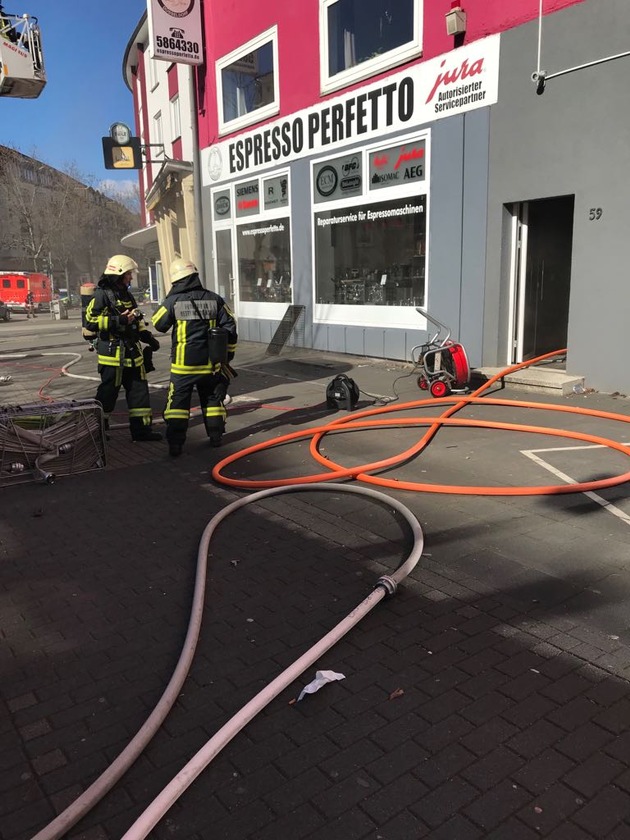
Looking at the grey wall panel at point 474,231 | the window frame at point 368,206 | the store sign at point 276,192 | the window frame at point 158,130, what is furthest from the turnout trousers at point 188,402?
the window frame at point 158,130

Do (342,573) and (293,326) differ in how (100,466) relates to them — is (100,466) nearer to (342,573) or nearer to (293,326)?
(342,573)

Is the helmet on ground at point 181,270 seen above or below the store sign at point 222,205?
below

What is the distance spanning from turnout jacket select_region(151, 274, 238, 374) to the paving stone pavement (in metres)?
1.49

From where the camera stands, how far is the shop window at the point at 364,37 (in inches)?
410

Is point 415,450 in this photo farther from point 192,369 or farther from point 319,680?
point 319,680

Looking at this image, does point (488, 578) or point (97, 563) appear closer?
point (488, 578)

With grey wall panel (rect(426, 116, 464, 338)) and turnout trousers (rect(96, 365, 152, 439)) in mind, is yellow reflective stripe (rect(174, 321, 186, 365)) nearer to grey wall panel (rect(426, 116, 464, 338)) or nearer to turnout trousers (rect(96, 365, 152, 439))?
turnout trousers (rect(96, 365, 152, 439))

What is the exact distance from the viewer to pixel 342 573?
3.83 meters

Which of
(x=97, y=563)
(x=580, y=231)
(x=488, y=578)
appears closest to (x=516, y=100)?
(x=580, y=231)

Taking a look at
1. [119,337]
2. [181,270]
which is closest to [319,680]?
[181,270]

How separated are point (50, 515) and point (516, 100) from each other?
8125 millimetres

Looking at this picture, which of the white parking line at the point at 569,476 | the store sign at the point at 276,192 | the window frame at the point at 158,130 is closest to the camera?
the white parking line at the point at 569,476

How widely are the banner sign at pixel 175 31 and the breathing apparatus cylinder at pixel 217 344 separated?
964 centimetres

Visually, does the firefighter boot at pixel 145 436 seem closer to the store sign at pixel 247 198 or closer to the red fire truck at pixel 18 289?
the store sign at pixel 247 198
